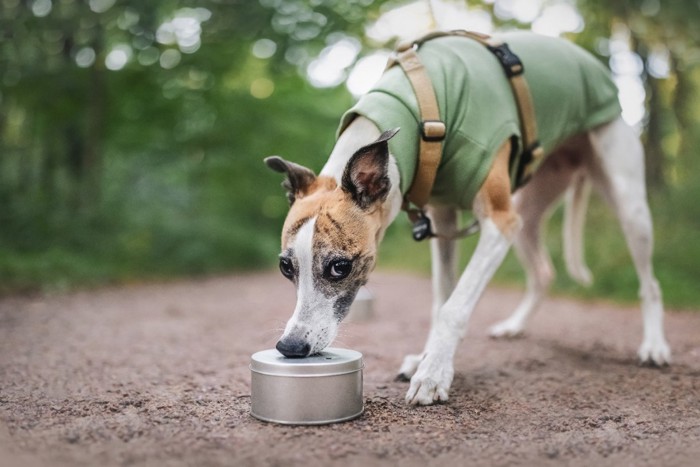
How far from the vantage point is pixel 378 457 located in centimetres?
238

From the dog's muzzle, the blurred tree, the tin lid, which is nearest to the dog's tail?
the tin lid

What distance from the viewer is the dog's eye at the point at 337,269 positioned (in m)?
2.94

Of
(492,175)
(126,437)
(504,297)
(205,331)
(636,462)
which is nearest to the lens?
(636,462)

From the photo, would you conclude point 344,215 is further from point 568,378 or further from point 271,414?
point 568,378

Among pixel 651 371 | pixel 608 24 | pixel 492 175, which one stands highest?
pixel 608 24

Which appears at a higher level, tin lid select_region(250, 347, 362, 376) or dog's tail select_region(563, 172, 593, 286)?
dog's tail select_region(563, 172, 593, 286)

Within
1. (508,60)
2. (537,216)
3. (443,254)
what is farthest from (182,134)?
(508,60)

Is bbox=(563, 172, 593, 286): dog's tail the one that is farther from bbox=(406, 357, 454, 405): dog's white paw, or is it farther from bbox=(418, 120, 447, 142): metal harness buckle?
bbox=(406, 357, 454, 405): dog's white paw

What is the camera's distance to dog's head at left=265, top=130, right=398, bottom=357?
Result: 290 cm

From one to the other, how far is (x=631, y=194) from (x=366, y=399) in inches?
92.5

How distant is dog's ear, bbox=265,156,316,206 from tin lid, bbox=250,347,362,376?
0.82 meters

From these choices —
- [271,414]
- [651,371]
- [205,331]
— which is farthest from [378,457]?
[205,331]

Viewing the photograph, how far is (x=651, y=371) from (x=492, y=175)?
5.48 ft

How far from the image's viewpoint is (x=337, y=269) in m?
2.96
